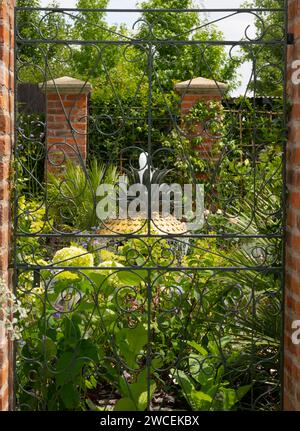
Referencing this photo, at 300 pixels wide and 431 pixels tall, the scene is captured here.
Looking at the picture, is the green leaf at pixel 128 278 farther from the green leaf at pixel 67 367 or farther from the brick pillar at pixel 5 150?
the brick pillar at pixel 5 150

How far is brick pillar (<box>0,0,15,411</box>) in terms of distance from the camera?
296 centimetres

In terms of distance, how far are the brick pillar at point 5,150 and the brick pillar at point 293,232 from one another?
1.26 metres

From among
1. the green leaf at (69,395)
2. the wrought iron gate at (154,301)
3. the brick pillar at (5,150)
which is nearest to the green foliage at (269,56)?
the wrought iron gate at (154,301)

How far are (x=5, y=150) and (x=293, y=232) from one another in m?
1.32

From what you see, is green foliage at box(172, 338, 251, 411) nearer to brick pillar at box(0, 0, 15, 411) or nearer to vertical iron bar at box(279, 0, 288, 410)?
vertical iron bar at box(279, 0, 288, 410)

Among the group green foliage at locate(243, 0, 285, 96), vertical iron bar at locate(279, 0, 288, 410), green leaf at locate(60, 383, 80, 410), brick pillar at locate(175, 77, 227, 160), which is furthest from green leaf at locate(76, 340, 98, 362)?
brick pillar at locate(175, 77, 227, 160)

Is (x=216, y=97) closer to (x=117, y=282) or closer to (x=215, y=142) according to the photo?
(x=215, y=142)

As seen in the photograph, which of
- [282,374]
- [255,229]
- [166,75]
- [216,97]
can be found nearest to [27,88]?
[166,75]

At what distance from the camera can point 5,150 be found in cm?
302

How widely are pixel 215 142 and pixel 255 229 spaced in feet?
11.4

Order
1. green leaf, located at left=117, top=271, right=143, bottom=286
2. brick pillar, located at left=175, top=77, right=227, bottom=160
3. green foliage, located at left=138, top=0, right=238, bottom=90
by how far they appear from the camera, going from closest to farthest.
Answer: green leaf, located at left=117, top=271, right=143, bottom=286
brick pillar, located at left=175, top=77, right=227, bottom=160
green foliage, located at left=138, top=0, right=238, bottom=90

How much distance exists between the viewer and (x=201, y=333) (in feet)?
12.8

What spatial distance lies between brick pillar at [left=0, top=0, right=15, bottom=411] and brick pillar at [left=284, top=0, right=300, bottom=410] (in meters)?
1.26

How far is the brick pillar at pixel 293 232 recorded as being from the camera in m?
3.03
